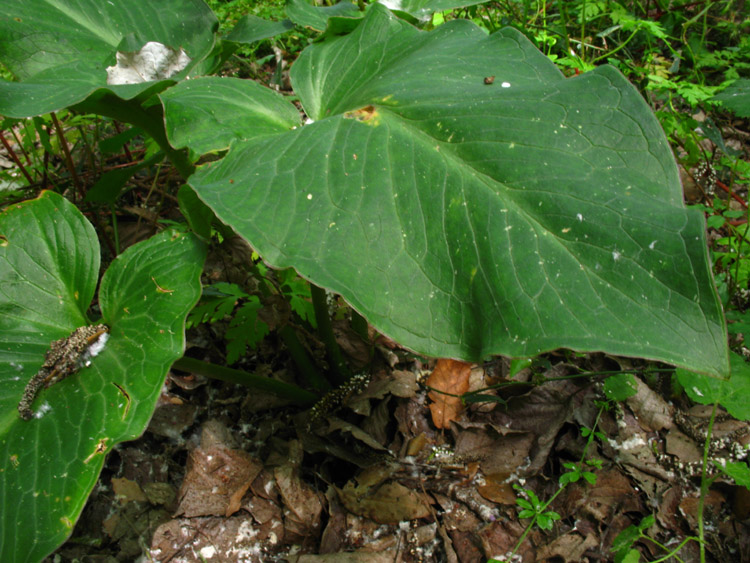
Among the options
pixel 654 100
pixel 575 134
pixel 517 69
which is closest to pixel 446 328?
pixel 575 134

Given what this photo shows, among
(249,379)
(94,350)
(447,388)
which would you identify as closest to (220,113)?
(94,350)

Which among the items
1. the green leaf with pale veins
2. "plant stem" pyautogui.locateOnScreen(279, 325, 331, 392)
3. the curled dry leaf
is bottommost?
the curled dry leaf

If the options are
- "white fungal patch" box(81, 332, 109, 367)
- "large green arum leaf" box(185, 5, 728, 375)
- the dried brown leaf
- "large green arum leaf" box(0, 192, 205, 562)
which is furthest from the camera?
the dried brown leaf

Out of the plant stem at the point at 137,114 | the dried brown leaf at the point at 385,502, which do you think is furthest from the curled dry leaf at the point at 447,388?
the plant stem at the point at 137,114

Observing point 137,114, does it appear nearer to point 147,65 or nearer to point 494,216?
point 147,65

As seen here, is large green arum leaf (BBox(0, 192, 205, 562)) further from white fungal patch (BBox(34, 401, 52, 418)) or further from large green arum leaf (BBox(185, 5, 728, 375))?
large green arum leaf (BBox(185, 5, 728, 375))

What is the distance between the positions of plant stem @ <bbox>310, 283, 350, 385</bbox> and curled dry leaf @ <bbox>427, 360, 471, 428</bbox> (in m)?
0.31

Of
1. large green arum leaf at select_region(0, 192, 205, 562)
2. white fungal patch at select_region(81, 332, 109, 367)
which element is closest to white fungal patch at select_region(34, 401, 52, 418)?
large green arum leaf at select_region(0, 192, 205, 562)

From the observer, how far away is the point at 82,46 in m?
1.61

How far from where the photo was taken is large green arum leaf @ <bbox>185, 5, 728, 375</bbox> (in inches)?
33.7

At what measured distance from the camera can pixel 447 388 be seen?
5.82ft

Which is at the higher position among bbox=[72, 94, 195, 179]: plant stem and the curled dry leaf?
bbox=[72, 94, 195, 179]: plant stem

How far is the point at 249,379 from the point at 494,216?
0.89 meters

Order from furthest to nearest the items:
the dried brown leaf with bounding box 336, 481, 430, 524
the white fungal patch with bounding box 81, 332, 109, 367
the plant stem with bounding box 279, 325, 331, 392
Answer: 1. the plant stem with bounding box 279, 325, 331, 392
2. the dried brown leaf with bounding box 336, 481, 430, 524
3. the white fungal patch with bounding box 81, 332, 109, 367
